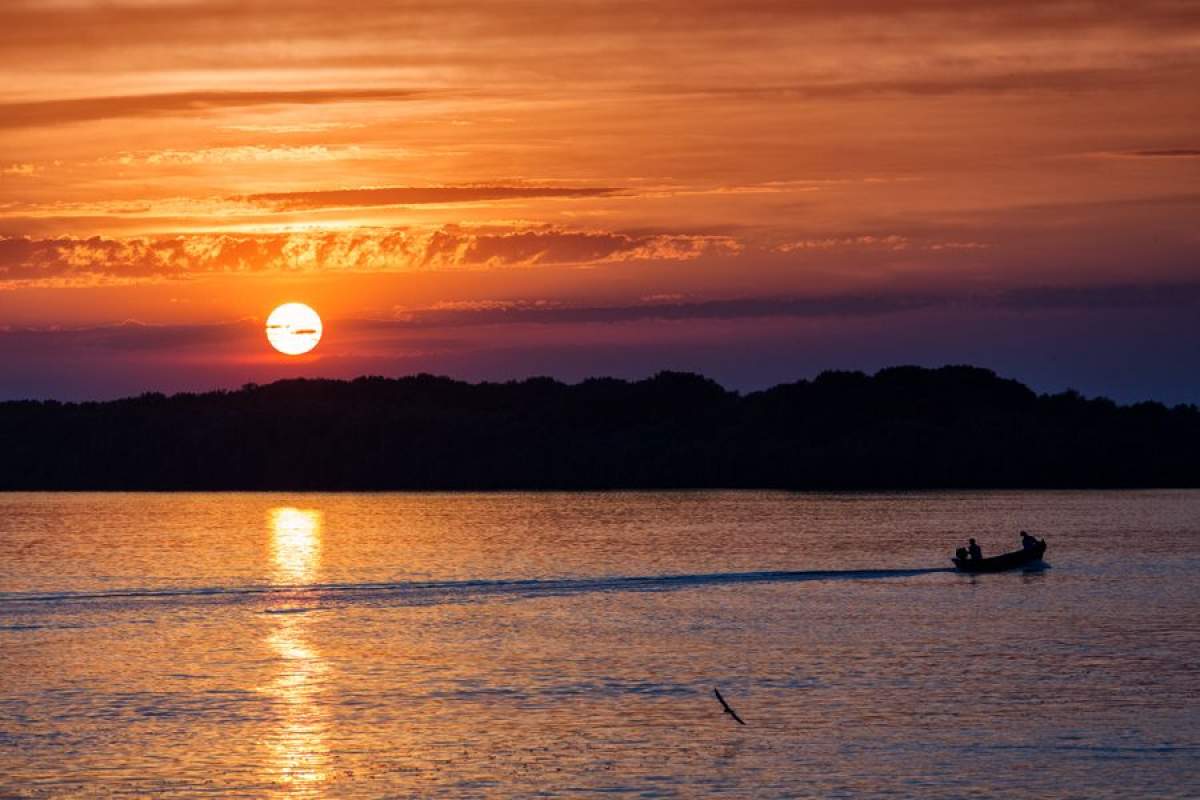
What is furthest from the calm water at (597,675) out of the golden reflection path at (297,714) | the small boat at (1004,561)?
the small boat at (1004,561)

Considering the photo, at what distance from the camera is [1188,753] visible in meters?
34.8

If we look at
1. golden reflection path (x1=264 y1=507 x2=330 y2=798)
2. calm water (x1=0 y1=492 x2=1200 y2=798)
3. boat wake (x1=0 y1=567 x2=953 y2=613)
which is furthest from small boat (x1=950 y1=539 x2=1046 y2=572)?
golden reflection path (x1=264 y1=507 x2=330 y2=798)

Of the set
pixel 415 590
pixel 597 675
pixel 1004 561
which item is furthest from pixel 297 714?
pixel 1004 561

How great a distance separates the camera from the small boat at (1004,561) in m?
81.3

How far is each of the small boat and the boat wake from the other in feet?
10.4

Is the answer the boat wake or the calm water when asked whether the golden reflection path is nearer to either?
the calm water

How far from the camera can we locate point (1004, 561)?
82500 mm

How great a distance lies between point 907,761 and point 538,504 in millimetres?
162172

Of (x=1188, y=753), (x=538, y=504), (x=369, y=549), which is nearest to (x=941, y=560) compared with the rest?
(x=369, y=549)

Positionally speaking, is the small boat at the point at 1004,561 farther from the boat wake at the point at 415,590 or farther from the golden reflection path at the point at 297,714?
the golden reflection path at the point at 297,714

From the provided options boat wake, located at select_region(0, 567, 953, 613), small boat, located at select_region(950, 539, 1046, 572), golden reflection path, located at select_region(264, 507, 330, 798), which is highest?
small boat, located at select_region(950, 539, 1046, 572)

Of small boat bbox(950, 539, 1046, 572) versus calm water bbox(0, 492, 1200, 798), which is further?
small boat bbox(950, 539, 1046, 572)

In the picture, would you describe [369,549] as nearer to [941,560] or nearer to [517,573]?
[517,573]

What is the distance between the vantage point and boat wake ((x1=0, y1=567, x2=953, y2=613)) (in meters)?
70.6
